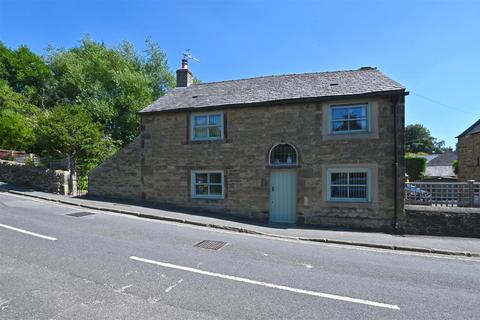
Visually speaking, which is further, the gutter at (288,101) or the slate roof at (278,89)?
the slate roof at (278,89)

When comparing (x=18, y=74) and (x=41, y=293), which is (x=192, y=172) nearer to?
(x=41, y=293)

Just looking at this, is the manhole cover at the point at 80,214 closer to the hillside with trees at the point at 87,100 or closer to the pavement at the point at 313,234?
the pavement at the point at 313,234

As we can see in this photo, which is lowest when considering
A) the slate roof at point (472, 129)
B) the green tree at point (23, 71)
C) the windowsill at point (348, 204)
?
the windowsill at point (348, 204)

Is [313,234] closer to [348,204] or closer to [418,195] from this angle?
[348,204]

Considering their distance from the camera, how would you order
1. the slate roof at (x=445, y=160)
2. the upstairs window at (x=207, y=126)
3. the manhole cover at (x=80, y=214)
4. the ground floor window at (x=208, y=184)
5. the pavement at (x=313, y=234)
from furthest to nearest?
the slate roof at (x=445, y=160) < the upstairs window at (x=207, y=126) < the ground floor window at (x=208, y=184) < the manhole cover at (x=80, y=214) < the pavement at (x=313, y=234)

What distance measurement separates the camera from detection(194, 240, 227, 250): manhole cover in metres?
7.84

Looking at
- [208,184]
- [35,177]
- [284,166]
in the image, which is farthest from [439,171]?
[35,177]

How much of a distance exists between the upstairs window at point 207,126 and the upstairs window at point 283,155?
264 cm

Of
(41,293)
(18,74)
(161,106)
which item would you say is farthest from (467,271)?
(18,74)

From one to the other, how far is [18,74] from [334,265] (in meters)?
48.8

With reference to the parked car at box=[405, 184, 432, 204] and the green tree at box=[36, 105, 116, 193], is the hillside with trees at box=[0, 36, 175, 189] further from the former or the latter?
the parked car at box=[405, 184, 432, 204]

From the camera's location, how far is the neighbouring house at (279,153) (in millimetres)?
11367

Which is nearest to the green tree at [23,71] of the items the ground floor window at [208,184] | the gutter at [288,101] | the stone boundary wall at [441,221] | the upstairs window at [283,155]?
the gutter at [288,101]

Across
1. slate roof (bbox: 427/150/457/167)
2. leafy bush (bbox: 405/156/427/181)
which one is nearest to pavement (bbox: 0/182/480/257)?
leafy bush (bbox: 405/156/427/181)
